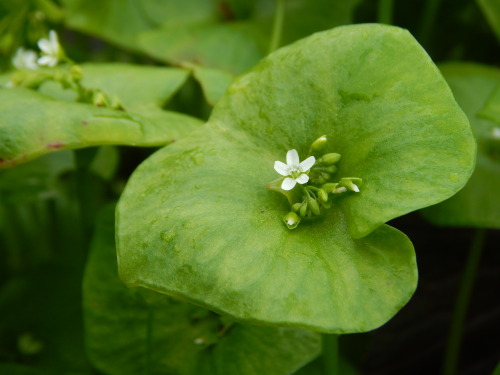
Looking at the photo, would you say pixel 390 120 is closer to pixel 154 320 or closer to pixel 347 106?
pixel 347 106

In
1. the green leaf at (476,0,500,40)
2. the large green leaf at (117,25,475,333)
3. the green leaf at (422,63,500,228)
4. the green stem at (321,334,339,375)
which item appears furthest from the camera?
the green leaf at (476,0,500,40)

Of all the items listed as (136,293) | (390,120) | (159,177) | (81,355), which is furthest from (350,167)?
(81,355)

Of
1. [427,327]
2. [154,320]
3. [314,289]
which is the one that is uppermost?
[314,289]

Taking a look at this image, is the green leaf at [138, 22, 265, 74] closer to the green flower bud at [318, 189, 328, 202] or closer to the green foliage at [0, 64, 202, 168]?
the green foliage at [0, 64, 202, 168]

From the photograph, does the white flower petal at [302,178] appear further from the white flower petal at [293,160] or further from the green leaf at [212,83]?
the green leaf at [212,83]

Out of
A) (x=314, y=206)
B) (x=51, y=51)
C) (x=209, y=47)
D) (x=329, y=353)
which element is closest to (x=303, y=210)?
(x=314, y=206)

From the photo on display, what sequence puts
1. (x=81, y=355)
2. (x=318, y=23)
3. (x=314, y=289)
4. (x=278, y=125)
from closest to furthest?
1. (x=314, y=289)
2. (x=278, y=125)
3. (x=81, y=355)
4. (x=318, y=23)

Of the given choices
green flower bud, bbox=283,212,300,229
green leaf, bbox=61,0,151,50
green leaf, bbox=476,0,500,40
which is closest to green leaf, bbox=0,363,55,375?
green flower bud, bbox=283,212,300,229
